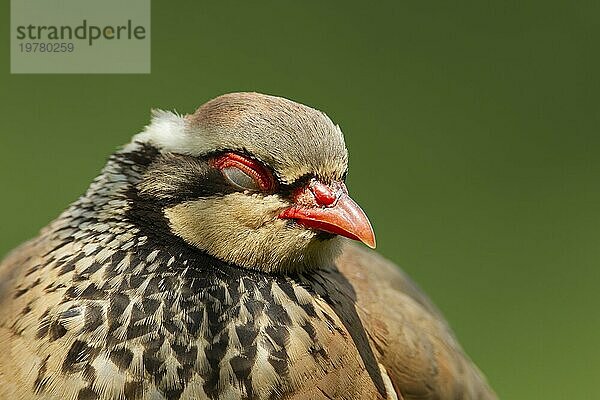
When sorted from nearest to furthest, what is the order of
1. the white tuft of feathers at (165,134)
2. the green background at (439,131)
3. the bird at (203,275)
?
1. the bird at (203,275)
2. the white tuft of feathers at (165,134)
3. the green background at (439,131)

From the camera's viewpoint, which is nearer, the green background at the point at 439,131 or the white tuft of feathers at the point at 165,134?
the white tuft of feathers at the point at 165,134

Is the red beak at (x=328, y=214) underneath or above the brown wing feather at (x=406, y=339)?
above

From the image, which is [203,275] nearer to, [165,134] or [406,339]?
[165,134]

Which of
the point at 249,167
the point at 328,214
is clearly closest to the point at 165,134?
the point at 249,167

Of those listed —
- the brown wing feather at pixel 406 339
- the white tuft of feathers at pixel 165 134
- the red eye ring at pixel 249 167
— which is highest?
the white tuft of feathers at pixel 165 134

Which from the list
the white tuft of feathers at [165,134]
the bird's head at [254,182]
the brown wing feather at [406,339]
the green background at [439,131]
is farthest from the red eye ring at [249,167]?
the green background at [439,131]

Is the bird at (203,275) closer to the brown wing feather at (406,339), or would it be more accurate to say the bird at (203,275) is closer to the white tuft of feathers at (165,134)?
the white tuft of feathers at (165,134)
